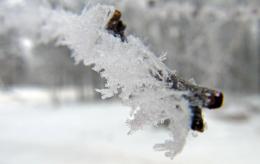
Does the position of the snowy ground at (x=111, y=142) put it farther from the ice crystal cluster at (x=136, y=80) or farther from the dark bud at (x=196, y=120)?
the dark bud at (x=196, y=120)

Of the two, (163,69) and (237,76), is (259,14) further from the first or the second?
(237,76)

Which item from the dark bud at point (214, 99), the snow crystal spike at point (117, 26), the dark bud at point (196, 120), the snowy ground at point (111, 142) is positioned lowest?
the dark bud at point (196, 120)

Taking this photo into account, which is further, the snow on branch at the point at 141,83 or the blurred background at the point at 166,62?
the blurred background at the point at 166,62

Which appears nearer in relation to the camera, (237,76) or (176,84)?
(176,84)

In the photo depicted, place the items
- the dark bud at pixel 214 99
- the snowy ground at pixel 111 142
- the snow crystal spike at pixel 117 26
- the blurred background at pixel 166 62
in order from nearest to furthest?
the dark bud at pixel 214 99, the snow crystal spike at pixel 117 26, the blurred background at pixel 166 62, the snowy ground at pixel 111 142

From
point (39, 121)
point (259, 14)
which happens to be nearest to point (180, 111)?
point (259, 14)

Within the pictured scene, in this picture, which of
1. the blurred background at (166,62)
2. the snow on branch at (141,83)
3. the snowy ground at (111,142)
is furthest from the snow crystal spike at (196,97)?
the snowy ground at (111,142)

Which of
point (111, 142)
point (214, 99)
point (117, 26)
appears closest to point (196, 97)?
point (214, 99)

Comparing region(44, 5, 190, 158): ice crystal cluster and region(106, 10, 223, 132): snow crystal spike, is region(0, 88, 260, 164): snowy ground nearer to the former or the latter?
region(44, 5, 190, 158): ice crystal cluster
